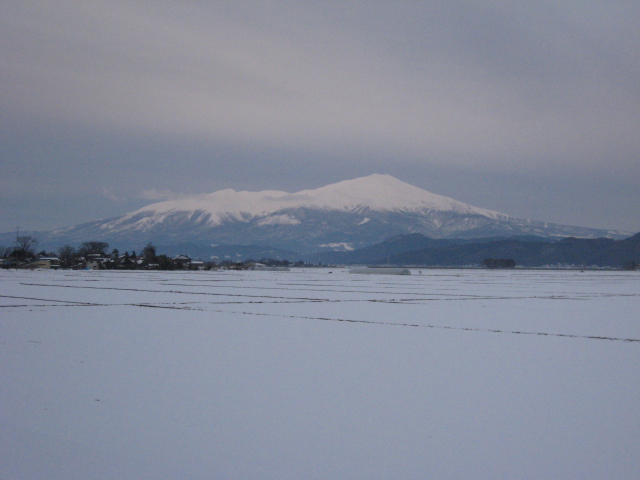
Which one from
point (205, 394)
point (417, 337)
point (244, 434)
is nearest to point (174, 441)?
point (244, 434)

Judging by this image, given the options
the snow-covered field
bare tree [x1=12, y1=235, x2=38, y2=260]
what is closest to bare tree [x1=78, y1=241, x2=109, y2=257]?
bare tree [x1=12, y1=235, x2=38, y2=260]

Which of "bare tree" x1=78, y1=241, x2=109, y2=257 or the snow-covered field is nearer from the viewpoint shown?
the snow-covered field

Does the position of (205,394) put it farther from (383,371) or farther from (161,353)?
(161,353)

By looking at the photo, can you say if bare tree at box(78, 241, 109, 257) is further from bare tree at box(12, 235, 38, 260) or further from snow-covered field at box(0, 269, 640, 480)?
snow-covered field at box(0, 269, 640, 480)

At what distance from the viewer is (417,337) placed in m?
15.6

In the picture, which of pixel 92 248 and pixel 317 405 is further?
pixel 92 248

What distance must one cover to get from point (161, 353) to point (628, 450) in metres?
8.98

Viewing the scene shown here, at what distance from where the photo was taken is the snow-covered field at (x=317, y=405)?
6.07m

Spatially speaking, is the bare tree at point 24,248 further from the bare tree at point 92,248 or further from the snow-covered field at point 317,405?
the snow-covered field at point 317,405

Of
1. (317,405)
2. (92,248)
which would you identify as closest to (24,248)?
(92,248)

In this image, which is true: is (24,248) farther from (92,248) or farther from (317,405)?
(317,405)

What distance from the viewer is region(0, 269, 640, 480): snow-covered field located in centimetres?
607

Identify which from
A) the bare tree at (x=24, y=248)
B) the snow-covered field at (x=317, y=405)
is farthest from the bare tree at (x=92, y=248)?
the snow-covered field at (x=317, y=405)

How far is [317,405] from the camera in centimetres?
823
